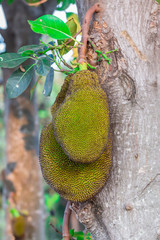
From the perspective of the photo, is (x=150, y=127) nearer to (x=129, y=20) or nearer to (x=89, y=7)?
(x=129, y=20)

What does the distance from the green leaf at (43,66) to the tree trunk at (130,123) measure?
141mm

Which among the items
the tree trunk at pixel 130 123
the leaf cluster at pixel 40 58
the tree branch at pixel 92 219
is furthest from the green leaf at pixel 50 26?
the tree branch at pixel 92 219

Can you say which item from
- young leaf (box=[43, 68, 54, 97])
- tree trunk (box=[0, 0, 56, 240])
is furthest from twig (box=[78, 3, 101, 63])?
tree trunk (box=[0, 0, 56, 240])

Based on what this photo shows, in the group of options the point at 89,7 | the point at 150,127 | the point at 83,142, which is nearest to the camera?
the point at 83,142

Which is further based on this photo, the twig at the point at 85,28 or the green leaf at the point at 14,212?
the green leaf at the point at 14,212

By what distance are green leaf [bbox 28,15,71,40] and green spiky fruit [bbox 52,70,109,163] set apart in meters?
0.17

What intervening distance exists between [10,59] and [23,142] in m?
1.66

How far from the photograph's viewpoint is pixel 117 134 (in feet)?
2.46

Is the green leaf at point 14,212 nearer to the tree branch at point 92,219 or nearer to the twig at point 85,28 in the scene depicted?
the tree branch at point 92,219

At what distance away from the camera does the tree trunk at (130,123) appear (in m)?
0.71

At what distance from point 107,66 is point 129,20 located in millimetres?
160

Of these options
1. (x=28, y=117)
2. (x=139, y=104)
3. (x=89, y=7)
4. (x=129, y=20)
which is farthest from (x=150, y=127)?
(x=28, y=117)

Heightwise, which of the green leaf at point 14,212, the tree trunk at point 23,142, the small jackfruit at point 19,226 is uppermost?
the tree trunk at point 23,142

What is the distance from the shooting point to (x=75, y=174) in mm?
724
